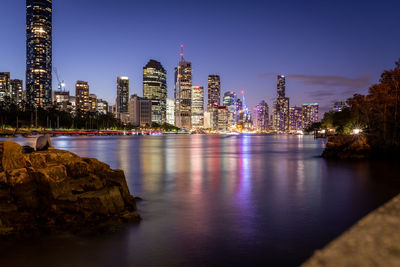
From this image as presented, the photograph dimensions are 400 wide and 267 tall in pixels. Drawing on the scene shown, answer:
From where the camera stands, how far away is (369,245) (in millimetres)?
1728

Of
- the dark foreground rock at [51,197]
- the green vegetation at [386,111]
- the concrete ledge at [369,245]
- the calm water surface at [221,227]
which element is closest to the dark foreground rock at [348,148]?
the green vegetation at [386,111]

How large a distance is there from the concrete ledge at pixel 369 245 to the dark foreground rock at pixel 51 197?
9913 mm

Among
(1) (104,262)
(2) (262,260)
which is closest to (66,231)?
(1) (104,262)

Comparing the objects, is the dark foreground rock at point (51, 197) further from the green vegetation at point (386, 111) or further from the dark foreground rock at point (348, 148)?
the green vegetation at point (386, 111)

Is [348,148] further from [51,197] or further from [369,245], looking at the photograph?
[369,245]

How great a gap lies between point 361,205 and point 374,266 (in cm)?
1597

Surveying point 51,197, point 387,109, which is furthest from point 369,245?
point 387,109

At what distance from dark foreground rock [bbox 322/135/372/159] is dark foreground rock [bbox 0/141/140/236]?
3350 centimetres

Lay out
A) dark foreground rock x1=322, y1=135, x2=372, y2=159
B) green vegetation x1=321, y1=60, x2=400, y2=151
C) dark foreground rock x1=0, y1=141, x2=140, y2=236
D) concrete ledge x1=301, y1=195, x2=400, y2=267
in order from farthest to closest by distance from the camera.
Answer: green vegetation x1=321, y1=60, x2=400, y2=151 → dark foreground rock x1=322, y1=135, x2=372, y2=159 → dark foreground rock x1=0, y1=141, x2=140, y2=236 → concrete ledge x1=301, y1=195, x2=400, y2=267

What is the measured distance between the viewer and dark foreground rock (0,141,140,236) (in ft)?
34.5

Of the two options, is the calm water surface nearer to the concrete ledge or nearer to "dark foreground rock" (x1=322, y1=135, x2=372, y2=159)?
the concrete ledge

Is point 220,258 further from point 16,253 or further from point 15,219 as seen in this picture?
point 15,219

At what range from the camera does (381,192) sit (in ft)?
62.5

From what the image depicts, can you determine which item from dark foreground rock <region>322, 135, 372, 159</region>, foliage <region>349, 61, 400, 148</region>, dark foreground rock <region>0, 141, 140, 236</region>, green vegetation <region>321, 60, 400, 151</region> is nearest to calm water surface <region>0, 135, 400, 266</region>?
dark foreground rock <region>0, 141, 140, 236</region>
